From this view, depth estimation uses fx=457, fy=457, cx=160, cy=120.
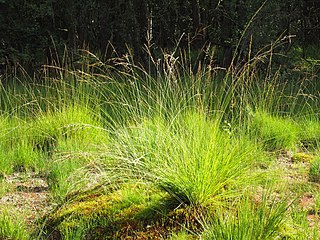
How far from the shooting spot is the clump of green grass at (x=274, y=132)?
15.1 feet

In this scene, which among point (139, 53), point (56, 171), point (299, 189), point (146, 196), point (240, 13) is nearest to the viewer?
point (146, 196)

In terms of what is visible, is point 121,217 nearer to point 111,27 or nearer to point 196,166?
point 196,166

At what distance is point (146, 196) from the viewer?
3.09m

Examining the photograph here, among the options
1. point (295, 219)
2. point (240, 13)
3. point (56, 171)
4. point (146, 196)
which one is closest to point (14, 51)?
point (240, 13)

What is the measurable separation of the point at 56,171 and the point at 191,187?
1468 mm

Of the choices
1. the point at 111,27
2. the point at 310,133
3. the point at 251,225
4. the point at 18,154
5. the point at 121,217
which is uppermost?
the point at 251,225

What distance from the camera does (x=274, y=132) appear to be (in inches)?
185

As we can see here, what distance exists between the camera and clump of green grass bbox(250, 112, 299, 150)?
4613 mm

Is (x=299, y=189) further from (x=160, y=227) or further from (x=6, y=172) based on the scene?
(x=6, y=172)

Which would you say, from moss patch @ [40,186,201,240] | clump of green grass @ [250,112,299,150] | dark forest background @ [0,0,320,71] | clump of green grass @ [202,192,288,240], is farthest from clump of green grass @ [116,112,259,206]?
dark forest background @ [0,0,320,71]

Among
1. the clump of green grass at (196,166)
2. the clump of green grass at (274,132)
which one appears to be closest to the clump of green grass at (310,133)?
the clump of green grass at (274,132)

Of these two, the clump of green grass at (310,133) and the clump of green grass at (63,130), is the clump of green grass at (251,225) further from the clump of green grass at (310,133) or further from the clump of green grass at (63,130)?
the clump of green grass at (310,133)

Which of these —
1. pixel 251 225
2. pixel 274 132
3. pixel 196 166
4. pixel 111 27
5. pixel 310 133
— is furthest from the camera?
pixel 111 27

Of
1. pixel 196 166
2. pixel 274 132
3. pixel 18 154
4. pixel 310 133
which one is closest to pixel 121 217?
pixel 196 166
